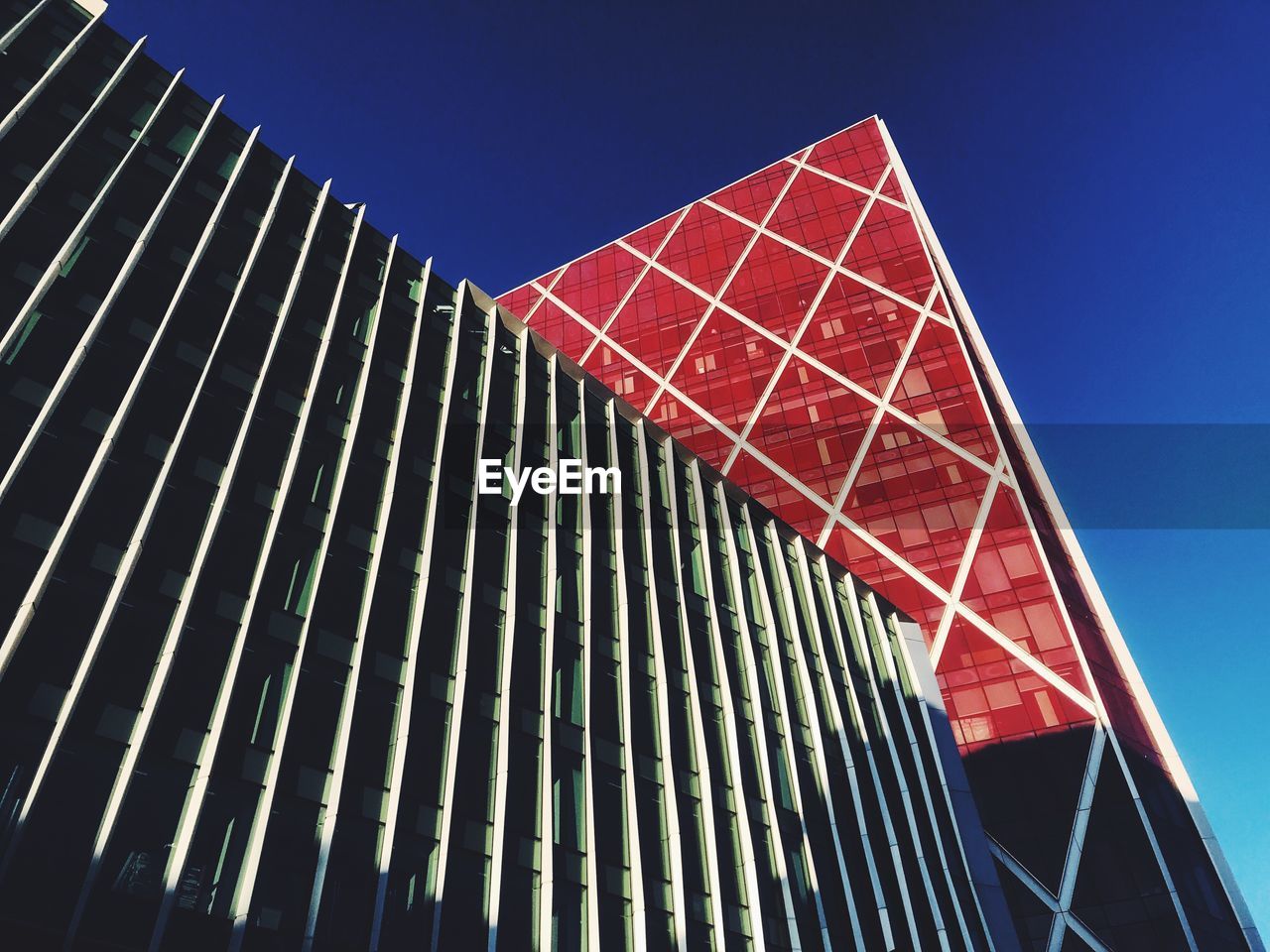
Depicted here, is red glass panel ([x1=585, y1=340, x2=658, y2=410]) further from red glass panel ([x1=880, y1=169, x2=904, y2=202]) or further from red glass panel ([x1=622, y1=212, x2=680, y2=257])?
red glass panel ([x1=880, y1=169, x2=904, y2=202])

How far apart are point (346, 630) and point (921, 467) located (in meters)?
40.0

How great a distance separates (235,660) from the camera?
1703 cm

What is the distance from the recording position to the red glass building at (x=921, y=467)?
3856 centimetres

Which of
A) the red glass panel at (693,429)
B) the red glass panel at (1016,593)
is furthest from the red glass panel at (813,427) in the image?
the red glass panel at (1016,593)

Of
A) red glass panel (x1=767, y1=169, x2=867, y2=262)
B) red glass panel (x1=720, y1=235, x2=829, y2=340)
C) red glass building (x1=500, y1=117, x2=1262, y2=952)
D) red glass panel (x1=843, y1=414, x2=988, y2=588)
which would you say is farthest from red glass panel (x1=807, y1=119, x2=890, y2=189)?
red glass panel (x1=843, y1=414, x2=988, y2=588)

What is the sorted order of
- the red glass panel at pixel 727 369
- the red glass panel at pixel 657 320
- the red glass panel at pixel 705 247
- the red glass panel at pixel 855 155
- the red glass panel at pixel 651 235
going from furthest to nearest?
the red glass panel at pixel 651 235
the red glass panel at pixel 855 155
the red glass panel at pixel 705 247
the red glass panel at pixel 657 320
the red glass panel at pixel 727 369

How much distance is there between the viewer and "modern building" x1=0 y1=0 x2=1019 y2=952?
15.4 m

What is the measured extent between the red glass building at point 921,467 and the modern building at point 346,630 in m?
10.5

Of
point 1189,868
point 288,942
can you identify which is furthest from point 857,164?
point 288,942

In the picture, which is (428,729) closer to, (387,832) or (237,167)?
(387,832)

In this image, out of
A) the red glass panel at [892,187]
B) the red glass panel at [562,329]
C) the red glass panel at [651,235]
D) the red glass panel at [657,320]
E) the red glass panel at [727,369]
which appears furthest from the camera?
the red glass panel at [651,235]

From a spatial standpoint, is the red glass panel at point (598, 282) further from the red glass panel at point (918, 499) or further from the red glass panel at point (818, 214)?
the red glass panel at point (918, 499)

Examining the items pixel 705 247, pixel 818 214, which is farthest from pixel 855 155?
pixel 705 247

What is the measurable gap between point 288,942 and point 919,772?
2159 cm
